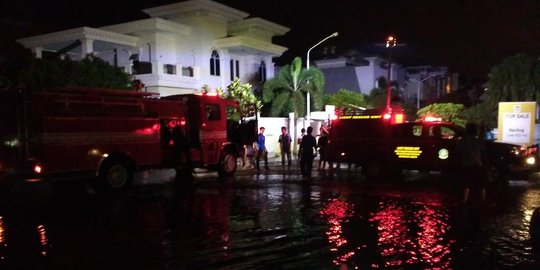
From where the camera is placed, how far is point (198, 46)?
30.5 metres

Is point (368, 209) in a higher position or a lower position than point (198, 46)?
lower

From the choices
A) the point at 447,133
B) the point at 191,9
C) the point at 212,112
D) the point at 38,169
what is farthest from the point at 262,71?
the point at 38,169

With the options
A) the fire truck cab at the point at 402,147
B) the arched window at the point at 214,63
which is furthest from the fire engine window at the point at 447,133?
the arched window at the point at 214,63

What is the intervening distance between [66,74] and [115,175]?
6928mm

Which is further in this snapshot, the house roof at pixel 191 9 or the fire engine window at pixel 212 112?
the house roof at pixel 191 9

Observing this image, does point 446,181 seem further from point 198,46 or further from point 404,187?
point 198,46

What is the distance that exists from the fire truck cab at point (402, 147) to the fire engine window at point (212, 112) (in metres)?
3.79

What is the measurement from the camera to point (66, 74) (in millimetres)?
18000

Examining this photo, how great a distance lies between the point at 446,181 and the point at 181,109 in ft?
26.8

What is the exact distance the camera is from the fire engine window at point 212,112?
15672 millimetres

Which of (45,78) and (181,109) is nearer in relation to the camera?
(181,109)

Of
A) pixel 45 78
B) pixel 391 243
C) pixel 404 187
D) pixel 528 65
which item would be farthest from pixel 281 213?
pixel 528 65

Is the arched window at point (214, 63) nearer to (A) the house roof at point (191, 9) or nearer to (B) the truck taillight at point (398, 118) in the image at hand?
(A) the house roof at point (191, 9)

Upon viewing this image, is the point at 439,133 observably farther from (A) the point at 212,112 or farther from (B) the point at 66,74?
(B) the point at 66,74
